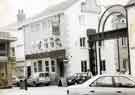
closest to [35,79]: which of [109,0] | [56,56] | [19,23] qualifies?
[56,56]

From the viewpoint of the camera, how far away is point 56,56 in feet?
126

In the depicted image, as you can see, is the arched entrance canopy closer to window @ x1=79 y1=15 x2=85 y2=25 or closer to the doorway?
window @ x1=79 y1=15 x2=85 y2=25

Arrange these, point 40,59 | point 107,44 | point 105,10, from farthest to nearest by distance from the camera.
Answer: point 40,59 → point 107,44 → point 105,10

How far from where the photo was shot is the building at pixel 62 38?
36.4 meters

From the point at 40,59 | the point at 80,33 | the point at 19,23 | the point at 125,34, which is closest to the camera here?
the point at 125,34

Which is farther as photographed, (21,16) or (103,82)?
(21,16)

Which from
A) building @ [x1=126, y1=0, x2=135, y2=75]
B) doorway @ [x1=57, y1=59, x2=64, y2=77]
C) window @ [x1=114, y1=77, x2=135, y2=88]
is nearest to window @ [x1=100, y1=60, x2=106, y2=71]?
doorway @ [x1=57, y1=59, x2=64, y2=77]

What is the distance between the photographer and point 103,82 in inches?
456

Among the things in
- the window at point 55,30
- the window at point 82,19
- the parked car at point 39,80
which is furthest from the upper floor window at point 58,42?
the parked car at point 39,80

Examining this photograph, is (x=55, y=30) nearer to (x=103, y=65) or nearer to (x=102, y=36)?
(x=103, y=65)

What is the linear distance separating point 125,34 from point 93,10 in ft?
37.5

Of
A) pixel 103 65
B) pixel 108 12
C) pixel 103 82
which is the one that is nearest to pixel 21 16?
pixel 103 65

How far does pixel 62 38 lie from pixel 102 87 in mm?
26428

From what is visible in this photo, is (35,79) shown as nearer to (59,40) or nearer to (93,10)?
(59,40)
